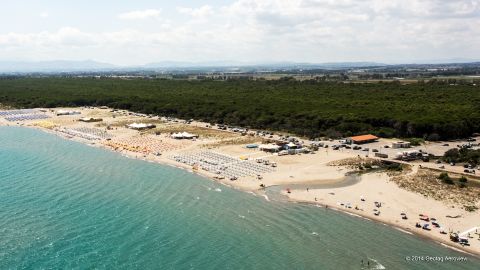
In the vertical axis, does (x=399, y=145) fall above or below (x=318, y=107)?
below

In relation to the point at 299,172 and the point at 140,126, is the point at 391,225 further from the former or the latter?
the point at 140,126

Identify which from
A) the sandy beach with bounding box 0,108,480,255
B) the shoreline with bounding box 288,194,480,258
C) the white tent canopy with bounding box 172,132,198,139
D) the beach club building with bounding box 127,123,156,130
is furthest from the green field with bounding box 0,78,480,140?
the shoreline with bounding box 288,194,480,258

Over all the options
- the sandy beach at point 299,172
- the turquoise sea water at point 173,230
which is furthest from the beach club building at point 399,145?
the turquoise sea water at point 173,230

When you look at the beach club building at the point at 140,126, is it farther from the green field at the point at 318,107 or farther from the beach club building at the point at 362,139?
the beach club building at the point at 362,139

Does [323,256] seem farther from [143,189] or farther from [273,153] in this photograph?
[273,153]

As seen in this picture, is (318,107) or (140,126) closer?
(140,126)

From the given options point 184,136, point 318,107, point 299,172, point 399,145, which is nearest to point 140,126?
point 184,136
